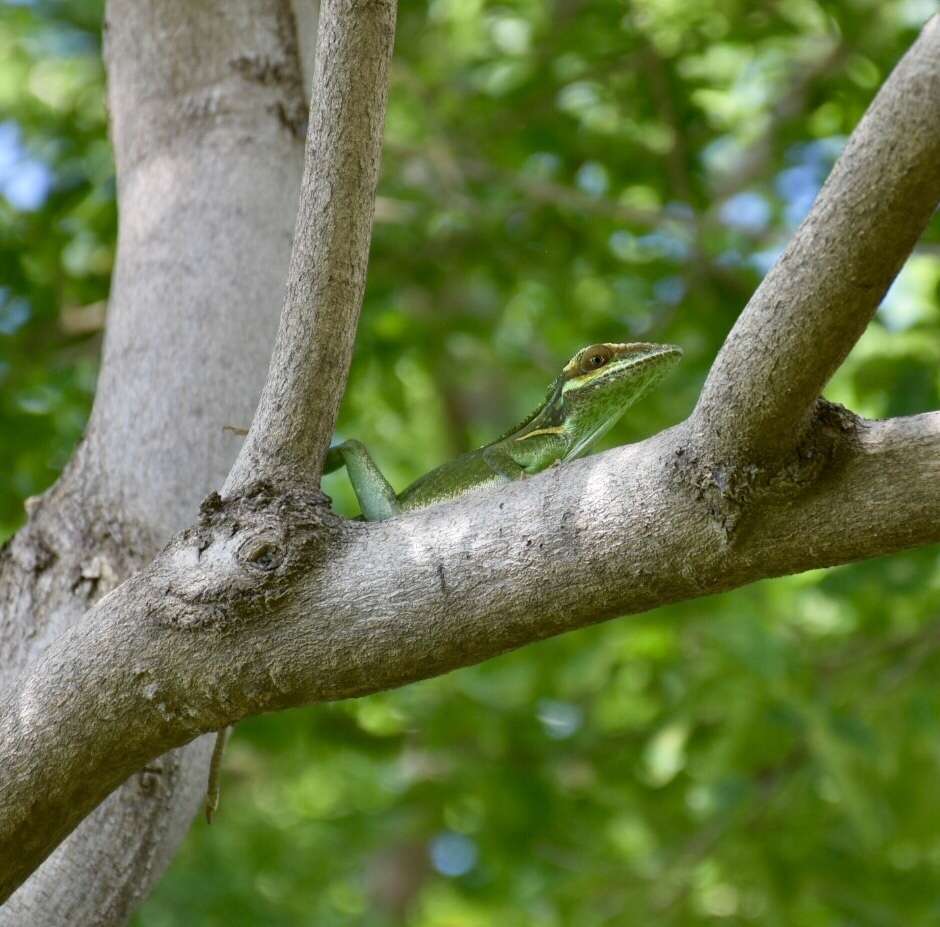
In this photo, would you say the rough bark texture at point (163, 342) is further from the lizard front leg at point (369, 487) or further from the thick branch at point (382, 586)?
the lizard front leg at point (369, 487)

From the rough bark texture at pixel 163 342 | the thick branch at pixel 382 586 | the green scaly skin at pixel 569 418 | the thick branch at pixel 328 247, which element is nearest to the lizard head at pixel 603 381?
the green scaly skin at pixel 569 418

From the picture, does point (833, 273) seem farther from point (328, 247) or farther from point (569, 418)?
point (569, 418)

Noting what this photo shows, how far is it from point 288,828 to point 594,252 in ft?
15.9

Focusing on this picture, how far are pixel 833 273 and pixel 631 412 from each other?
4.90 metres

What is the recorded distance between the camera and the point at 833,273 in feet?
6.01

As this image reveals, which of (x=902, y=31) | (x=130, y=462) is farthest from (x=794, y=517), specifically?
(x=902, y=31)

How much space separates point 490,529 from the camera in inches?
88.5

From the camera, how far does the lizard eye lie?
4098mm

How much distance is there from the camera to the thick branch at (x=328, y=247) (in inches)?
93.1

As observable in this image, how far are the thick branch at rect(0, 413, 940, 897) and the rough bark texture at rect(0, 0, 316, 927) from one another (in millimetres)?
146

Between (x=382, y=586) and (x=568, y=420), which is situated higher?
(x=382, y=586)

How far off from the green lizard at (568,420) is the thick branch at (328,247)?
1329 millimetres

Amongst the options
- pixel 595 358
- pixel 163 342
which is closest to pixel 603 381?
pixel 595 358

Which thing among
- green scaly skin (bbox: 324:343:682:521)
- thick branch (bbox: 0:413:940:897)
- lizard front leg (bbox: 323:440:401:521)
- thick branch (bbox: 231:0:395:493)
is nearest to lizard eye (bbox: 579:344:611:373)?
green scaly skin (bbox: 324:343:682:521)
